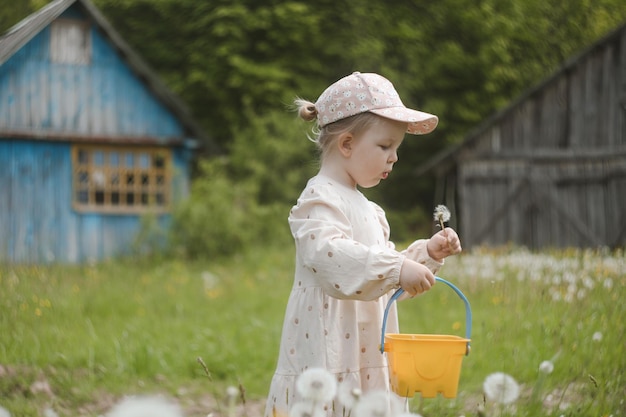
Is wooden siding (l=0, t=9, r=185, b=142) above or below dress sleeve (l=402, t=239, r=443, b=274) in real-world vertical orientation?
above

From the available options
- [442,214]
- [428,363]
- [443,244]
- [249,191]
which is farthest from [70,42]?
[428,363]

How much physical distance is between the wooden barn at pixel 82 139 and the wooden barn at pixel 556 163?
5.48m

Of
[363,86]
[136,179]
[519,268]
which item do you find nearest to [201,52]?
[136,179]

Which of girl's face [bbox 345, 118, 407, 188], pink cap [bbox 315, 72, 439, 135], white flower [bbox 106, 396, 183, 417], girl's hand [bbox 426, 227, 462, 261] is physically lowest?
white flower [bbox 106, 396, 183, 417]

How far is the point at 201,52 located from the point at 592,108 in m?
8.83

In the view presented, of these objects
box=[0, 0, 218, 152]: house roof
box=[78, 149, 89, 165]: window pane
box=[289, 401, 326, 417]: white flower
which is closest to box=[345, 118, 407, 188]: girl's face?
box=[289, 401, 326, 417]: white flower

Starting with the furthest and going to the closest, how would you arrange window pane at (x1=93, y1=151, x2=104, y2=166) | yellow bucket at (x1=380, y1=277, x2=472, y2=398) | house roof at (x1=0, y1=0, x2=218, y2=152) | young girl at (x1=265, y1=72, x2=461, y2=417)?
window pane at (x1=93, y1=151, x2=104, y2=166)
house roof at (x1=0, y1=0, x2=218, y2=152)
young girl at (x1=265, y1=72, x2=461, y2=417)
yellow bucket at (x1=380, y1=277, x2=472, y2=398)

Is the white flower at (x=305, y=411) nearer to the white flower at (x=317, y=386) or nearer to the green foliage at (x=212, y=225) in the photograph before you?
the white flower at (x=317, y=386)

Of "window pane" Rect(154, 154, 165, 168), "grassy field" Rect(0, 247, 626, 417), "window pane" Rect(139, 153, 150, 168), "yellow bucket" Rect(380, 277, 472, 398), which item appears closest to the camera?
"yellow bucket" Rect(380, 277, 472, 398)

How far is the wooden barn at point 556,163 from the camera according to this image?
14.6 m

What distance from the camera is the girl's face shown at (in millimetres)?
2939

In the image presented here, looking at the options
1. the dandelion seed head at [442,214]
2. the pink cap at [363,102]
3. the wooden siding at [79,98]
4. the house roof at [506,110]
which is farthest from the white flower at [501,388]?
the wooden siding at [79,98]

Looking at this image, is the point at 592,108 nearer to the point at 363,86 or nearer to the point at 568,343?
the point at 568,343

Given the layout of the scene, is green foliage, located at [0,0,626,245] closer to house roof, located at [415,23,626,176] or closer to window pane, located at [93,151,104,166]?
house roof, located at [415,23,626,176]
